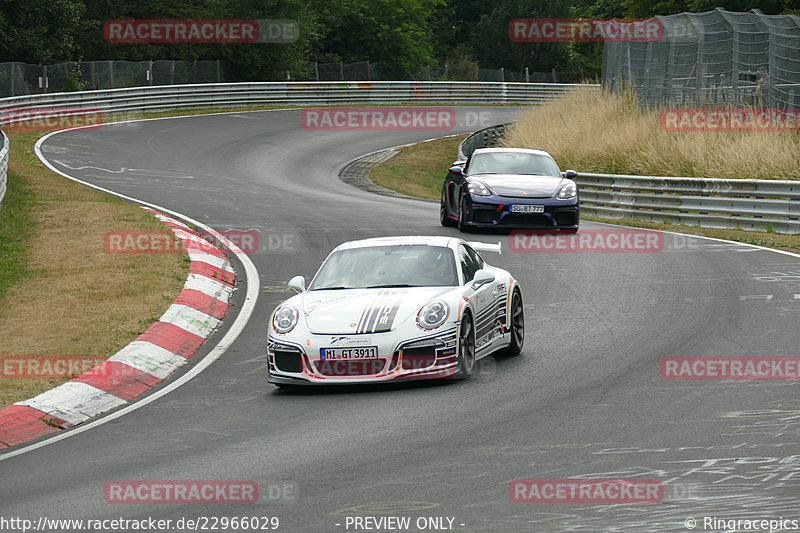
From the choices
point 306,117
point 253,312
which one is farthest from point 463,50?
point 253,312

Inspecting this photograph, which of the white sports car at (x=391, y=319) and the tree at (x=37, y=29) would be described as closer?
the white sports car at (x=391, y=319)

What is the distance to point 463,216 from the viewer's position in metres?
19.7

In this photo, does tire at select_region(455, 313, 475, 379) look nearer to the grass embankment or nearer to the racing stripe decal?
the racing stripe decal

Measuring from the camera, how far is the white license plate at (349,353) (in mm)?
9250

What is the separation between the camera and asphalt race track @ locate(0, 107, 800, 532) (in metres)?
6.16

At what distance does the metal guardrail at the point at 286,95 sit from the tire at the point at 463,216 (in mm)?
17500

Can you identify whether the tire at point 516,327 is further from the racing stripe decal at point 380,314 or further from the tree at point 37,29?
the tree at point 37,29

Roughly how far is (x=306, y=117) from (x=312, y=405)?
3915 centimetres

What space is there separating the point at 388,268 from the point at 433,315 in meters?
1.21

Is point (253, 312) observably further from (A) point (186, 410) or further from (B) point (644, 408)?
(B) point (644, 408)

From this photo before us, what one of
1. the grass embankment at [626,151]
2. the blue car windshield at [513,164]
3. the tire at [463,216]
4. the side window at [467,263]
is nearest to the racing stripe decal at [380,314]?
the side window at [467,263]

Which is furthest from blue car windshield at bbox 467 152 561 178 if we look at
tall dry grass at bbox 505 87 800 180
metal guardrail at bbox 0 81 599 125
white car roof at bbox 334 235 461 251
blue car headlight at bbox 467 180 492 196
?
metal guardrail at bbox 0 81 599 125

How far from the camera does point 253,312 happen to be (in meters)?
13.4

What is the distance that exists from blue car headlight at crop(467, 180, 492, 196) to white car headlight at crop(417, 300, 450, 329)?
10.1 m
